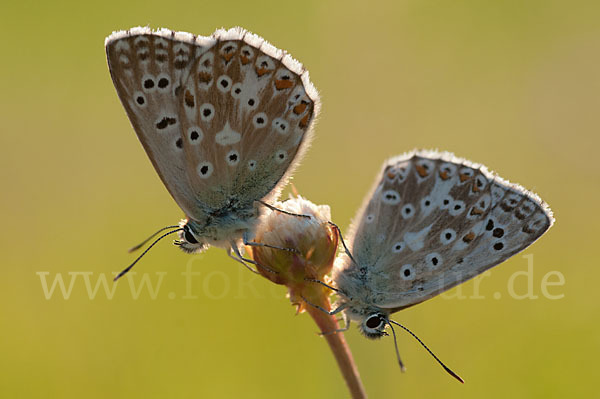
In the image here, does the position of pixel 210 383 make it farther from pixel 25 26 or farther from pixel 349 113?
pixel 25 26

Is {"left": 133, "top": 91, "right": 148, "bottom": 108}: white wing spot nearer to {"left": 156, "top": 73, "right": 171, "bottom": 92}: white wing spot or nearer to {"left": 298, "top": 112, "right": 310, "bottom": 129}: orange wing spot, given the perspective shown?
{"left": 156, "top": 73, "right": 171, "bottom": 92}: white wing spot

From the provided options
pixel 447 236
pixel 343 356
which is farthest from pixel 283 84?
pixel 343 356

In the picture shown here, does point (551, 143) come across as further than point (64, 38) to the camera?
No

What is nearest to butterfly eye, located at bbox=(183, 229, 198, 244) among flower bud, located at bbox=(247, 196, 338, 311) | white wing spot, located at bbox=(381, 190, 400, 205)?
flower bud, located at bbox=(247, 196, 338, 311)

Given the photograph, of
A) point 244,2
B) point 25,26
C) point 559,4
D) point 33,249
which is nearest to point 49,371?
point 33,249

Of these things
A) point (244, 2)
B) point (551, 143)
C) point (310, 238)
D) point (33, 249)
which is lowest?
point (310, 238)

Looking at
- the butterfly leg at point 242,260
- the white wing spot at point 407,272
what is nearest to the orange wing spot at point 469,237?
the white wing spot at point 407,272
